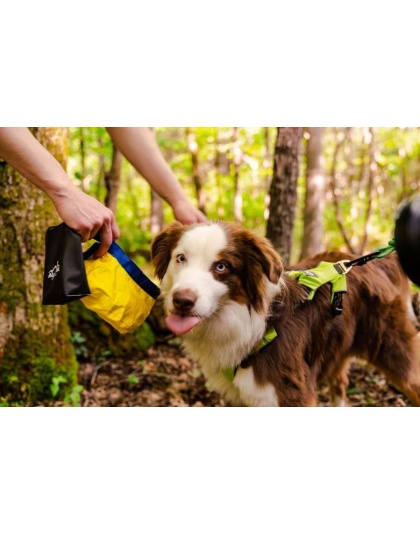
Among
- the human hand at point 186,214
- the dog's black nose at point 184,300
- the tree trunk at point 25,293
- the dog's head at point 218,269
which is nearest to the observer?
the dog's black nose at point 184,300

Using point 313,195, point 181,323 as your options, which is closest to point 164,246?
point 181,323

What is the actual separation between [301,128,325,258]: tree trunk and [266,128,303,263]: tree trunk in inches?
71.9

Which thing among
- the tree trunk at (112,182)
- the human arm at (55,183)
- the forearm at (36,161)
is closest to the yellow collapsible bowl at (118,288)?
the human arm at (55,183)

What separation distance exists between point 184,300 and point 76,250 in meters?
0.67

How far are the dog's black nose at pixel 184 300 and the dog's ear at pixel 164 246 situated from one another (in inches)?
23.1

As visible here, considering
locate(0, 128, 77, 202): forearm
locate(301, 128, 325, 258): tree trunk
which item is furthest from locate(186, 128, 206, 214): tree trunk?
locate(0, 128, 77, 202): forearm

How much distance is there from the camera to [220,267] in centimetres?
291

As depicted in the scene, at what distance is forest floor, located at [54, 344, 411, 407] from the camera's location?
170 inches

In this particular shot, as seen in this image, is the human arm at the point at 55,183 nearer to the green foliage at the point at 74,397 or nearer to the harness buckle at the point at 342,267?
the harness buckle at the point at 342,267

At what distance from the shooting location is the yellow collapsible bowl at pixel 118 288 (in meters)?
2.95

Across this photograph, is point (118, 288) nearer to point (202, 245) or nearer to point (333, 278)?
point (202, 245)

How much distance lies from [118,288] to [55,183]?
2.44 feet

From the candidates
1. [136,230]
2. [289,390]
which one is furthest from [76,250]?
[136,230]

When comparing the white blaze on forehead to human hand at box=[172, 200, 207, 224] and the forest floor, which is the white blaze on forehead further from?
the forest floor
